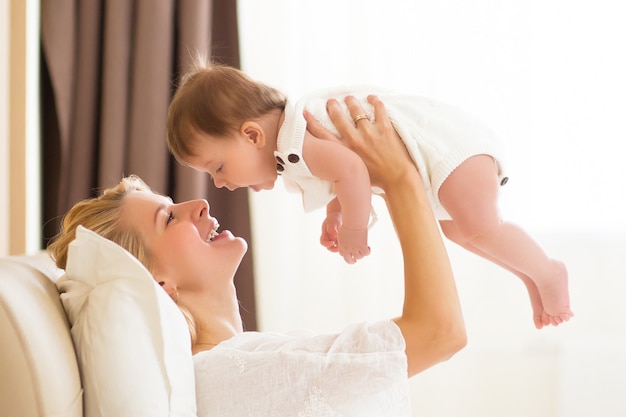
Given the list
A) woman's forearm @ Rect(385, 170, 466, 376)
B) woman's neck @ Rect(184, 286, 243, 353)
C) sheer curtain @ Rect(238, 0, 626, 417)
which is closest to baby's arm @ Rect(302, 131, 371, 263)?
woman's forearm @ Rect(385, 170, 466, 376)

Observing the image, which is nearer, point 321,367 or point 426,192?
point 321,367

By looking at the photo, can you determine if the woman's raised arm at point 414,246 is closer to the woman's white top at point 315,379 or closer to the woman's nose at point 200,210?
the woman's white top at point 315,379

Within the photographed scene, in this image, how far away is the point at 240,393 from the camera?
1.29 m

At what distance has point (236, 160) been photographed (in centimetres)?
163

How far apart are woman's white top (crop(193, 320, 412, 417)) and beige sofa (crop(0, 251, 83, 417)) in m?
0.25

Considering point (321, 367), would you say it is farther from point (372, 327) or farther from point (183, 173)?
point (183, 173)

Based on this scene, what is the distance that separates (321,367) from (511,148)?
70.2 inches

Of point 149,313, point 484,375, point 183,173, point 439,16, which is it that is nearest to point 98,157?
point 183,173

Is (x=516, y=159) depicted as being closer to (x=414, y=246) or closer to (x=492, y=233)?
(x=492, y=233)

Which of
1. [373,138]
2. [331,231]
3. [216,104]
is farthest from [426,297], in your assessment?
[216,104]

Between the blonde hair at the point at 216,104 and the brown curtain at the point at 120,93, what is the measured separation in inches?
47.9

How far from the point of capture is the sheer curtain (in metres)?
2.82

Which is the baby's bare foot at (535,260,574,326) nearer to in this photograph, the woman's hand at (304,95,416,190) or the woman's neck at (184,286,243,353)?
the woman's hand at (304,95,416,190)

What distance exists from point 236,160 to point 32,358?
0.70 meters
